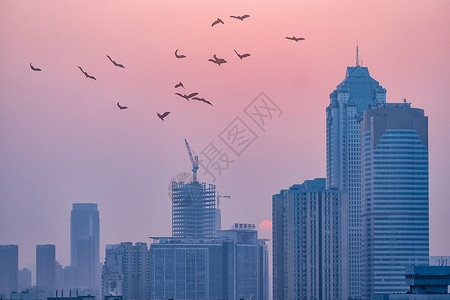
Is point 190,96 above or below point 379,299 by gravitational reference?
above

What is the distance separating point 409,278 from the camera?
152875mm

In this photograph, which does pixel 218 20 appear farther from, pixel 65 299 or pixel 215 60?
pixel 65 299

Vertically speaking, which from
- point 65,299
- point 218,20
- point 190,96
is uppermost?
point 218,20

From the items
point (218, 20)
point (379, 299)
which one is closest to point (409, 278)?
point (379, 299)

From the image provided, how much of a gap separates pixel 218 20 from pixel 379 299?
166ft

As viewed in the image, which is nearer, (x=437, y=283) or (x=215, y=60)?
(x=215, y=60)

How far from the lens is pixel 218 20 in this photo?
380 ft

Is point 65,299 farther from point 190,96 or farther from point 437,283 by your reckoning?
point 190,96

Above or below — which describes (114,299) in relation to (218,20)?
below

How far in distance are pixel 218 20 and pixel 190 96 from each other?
803 cm

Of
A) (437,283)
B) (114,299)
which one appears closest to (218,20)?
(437,283)

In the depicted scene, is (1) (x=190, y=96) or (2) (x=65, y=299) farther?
(2) (x=65, y=299)

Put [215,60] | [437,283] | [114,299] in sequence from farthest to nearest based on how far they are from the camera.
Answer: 1. [114,299]
2. [437,283]
3. [215,60]

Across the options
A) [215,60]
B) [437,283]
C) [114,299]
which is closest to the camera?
[215,60]
